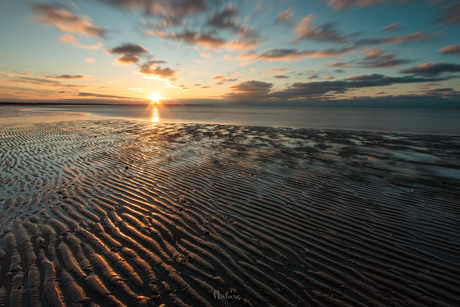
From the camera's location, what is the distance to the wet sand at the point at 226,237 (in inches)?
131

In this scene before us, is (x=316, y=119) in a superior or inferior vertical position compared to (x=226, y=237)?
superior

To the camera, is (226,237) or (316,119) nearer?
(226,237)

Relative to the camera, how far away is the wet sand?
332 cm

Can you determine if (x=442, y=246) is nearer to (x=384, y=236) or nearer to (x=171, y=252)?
(x=384, y=236)

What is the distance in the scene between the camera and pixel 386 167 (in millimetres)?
10539

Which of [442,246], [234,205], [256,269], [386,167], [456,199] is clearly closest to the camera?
[256,269]

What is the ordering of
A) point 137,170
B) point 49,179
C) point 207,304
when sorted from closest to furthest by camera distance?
point 207,304 < point 49,179 < point 137,170

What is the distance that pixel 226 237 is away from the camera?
473 cm

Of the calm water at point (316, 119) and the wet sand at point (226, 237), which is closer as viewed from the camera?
the wet sand at point (226, 237)

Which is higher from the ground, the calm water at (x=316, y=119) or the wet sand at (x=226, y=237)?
the calm water at (x=316, y=119)

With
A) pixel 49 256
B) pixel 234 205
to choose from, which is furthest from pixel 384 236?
pixel 49 256

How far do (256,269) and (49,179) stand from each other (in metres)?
8.81

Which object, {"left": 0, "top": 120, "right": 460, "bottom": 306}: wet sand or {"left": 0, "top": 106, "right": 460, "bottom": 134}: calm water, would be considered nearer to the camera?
{"left": 0, "top": 120, "right": 460, "bottom": 306}: wet sand

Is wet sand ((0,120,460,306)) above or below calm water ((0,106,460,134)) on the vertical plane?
below
